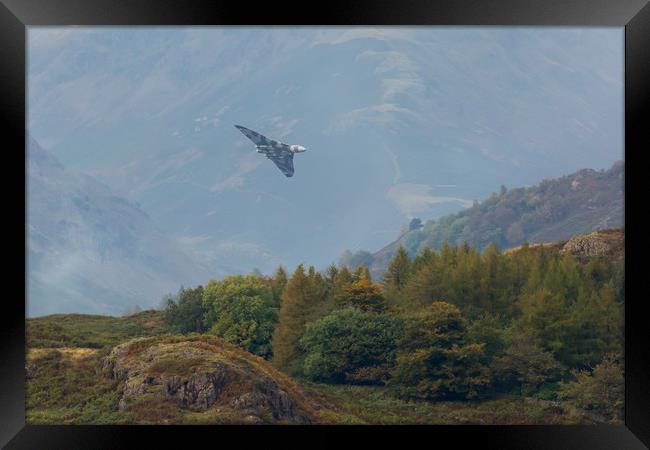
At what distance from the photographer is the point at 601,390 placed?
55.0ft

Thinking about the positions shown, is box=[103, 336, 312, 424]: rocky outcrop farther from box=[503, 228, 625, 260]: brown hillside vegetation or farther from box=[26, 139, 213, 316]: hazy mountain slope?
box=[26, 139, 213, 316]: hazy mountain slope

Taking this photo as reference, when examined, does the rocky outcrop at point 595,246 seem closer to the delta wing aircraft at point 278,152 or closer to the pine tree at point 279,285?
the pine tree at point 279,285

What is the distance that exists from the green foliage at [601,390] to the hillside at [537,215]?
2473 cm

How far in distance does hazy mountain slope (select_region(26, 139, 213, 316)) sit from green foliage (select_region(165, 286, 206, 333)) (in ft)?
89.6

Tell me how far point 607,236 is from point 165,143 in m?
36.0

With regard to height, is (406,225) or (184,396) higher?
(406,225)

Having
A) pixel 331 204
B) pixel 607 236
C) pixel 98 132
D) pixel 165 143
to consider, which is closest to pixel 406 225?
pixel 331 204

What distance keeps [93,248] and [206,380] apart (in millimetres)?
38078

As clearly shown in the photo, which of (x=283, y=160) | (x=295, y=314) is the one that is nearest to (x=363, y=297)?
(x=295, y=314)

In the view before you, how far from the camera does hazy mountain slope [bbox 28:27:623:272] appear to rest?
4947 centimetres

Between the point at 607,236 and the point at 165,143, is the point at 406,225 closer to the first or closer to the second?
the point at 165,143

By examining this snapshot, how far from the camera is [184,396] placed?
13.2m

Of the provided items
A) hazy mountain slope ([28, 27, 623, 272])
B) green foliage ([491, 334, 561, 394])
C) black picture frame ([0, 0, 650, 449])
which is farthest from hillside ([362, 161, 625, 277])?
black picture frame ([0, 0, 650, 449])

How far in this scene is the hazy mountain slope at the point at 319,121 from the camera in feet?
162
